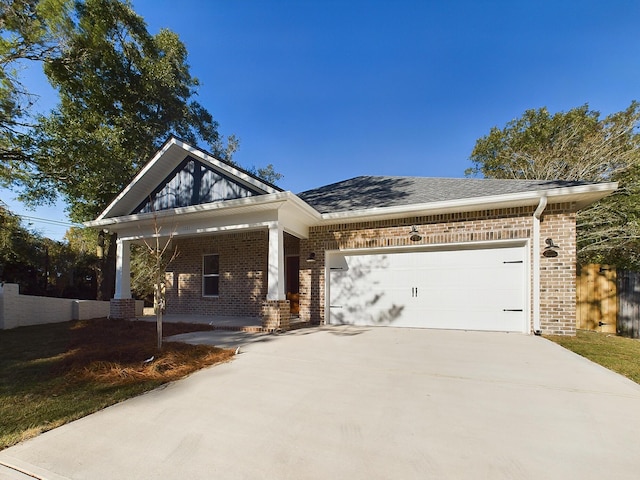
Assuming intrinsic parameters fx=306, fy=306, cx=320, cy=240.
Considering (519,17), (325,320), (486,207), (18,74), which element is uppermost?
(519,17)

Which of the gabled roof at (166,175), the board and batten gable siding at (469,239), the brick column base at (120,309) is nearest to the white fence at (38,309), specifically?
the brick column base at (120,309)

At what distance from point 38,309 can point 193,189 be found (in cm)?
658

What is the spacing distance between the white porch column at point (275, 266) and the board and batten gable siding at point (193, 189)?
4.09ft

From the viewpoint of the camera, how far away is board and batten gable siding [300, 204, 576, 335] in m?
6.77

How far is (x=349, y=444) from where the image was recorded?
8.17 ft

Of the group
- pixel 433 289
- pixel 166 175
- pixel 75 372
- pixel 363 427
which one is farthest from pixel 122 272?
pixel 363 427

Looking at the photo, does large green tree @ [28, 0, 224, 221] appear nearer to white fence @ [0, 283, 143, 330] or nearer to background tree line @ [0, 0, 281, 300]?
background tree line @ [0, 0, 281, 300]

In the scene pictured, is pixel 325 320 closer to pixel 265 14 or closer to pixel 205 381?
pixel 205 381

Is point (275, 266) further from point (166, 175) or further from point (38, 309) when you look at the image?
point (38, 309)

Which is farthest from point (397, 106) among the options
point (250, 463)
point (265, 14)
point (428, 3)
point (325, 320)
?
point (250, 463)

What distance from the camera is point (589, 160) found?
46.1ft

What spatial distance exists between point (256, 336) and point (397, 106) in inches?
483

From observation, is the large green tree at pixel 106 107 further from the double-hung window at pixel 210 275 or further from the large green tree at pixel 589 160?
the large green tree at pixel 589 160

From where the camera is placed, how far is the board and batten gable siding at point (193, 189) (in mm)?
8578
